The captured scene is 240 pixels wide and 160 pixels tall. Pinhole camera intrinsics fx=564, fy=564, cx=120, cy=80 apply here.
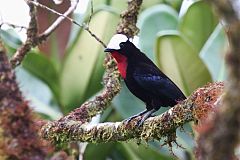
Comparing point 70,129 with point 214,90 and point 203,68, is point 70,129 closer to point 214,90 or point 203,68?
point 214,90

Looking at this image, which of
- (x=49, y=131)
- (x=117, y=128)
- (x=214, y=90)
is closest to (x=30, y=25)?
(x=49, y=131)

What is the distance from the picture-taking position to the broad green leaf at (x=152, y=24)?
4.45 m

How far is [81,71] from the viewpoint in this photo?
4.65 m

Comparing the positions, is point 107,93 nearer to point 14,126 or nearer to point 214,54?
point 14,126

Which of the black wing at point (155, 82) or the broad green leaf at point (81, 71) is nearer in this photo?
the black wing at point (155, 82)

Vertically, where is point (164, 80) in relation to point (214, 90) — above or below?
above

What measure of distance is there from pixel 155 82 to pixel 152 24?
221cm

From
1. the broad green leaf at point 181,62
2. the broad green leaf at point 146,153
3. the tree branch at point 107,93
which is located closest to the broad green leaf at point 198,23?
the broad green leaf at point 181,62

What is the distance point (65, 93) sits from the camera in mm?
4621

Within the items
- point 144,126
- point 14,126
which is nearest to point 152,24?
point 144,126

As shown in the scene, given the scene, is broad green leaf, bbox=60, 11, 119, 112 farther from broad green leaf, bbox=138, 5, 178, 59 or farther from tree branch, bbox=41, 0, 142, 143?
tree branch, bbox=41, 0, 142, 143

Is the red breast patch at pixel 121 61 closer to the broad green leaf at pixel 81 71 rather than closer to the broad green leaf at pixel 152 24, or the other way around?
the broad green leaf at pixel 152 24

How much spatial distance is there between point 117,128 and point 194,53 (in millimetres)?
1959

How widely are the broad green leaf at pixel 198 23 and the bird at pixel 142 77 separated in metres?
2.07
